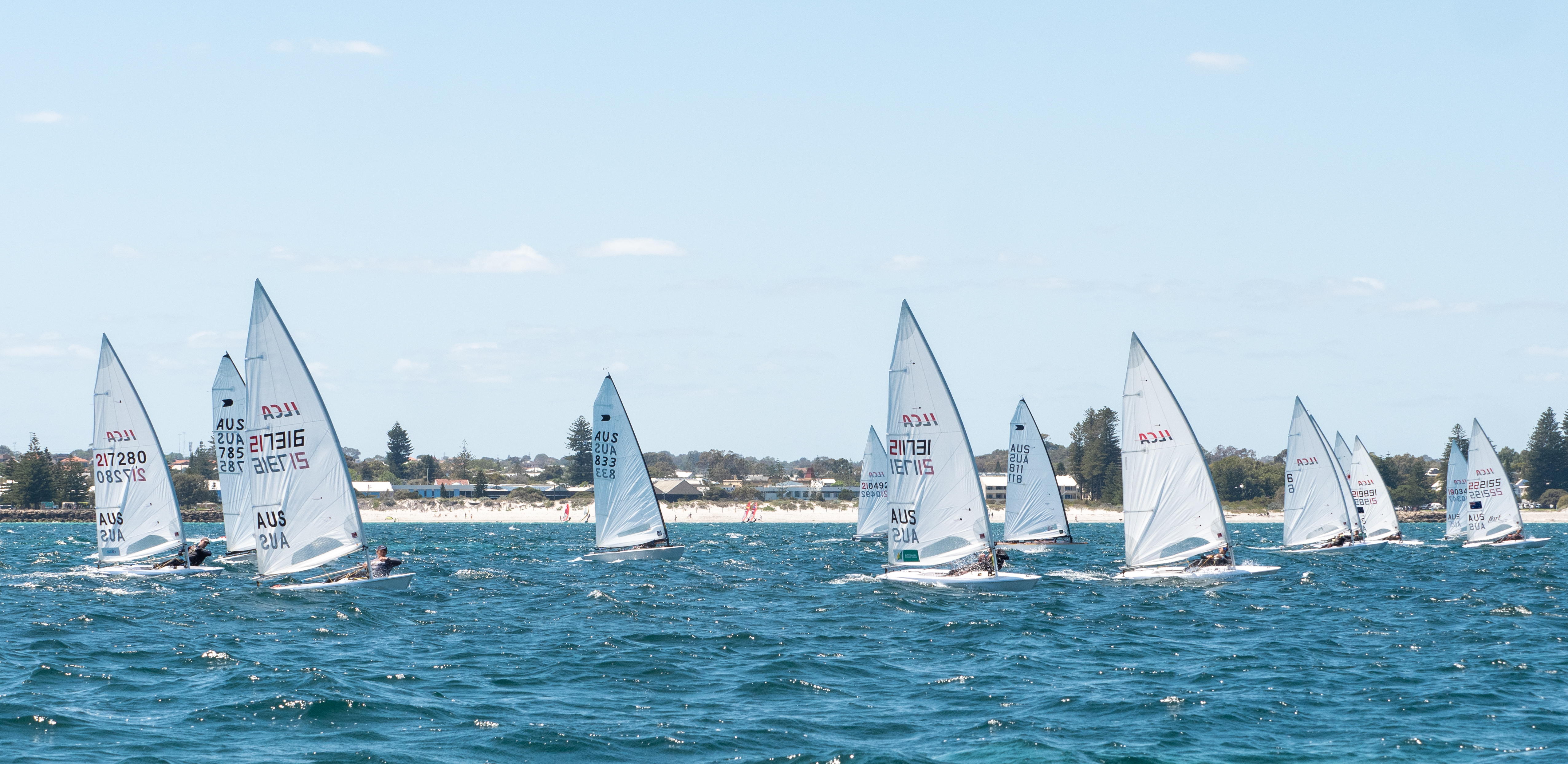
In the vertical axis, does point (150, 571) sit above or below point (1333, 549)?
above

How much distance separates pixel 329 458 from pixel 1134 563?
82.8ft

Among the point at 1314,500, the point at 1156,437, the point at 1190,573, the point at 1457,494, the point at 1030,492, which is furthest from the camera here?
the point at 1457,494

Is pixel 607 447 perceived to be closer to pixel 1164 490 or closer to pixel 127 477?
pixel 127 477

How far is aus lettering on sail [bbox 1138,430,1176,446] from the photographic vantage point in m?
42.3

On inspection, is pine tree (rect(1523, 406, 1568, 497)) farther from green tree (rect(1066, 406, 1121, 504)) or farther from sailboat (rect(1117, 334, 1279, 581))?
sailboat (rect(1117, 334, 1279, 581))

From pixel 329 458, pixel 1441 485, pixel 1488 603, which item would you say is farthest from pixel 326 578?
pixel 1441 485

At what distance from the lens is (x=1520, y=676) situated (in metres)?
26.3

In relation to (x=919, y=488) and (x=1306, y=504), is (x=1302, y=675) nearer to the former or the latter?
(x=919, y=488)

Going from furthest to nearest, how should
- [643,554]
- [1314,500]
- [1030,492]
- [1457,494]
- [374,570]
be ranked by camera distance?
[1457,494]
[1314,500]
[1030,492]
[643,554]
[374,570]

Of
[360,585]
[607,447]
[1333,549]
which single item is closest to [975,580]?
[360,585]

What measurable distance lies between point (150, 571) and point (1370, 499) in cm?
6176

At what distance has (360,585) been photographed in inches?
1588

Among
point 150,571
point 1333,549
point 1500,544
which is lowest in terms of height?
point 1500,544

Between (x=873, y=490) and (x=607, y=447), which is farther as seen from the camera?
(x=873, y=490)
